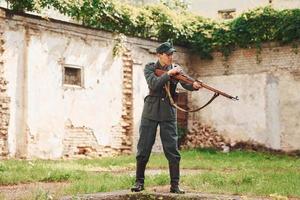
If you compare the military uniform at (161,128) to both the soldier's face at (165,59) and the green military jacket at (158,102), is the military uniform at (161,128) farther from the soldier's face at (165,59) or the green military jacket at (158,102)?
the soldier's face at (165,59)

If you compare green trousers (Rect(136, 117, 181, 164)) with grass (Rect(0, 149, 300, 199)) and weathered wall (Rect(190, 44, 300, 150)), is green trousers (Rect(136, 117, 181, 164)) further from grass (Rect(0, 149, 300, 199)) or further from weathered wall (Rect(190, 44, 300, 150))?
weathered wall (Rect(190, 44, 300, 150))

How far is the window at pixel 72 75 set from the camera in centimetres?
1487

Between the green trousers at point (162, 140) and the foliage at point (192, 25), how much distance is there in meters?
8.70

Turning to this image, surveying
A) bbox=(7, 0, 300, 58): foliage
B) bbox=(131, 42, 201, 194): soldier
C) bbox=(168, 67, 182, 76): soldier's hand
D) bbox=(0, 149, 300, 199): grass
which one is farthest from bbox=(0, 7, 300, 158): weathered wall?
bbox=(168, 67, 182, 76): soldier's hand

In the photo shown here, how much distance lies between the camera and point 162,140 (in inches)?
269

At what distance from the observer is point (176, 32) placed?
18234mm

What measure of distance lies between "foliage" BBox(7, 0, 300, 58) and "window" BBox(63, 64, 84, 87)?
1.50 meters

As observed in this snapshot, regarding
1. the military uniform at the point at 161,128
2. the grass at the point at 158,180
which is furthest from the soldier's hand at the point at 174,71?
the grass at the point at 158,180

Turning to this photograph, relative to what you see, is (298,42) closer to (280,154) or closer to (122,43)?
(280,154)

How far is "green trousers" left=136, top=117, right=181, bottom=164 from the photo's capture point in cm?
680

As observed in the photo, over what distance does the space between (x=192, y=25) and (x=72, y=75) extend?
5.91m

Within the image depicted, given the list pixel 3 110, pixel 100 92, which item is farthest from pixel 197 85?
pixel 100 92

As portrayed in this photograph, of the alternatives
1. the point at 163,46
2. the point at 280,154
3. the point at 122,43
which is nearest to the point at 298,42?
the point at 280,154

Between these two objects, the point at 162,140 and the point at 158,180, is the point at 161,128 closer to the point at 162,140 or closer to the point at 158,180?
the point at 162,140
